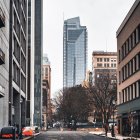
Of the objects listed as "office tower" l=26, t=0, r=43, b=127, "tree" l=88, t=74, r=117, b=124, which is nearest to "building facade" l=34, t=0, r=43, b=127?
"office tower" l=26, t=0, r=43, b=127

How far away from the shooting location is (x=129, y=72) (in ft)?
246

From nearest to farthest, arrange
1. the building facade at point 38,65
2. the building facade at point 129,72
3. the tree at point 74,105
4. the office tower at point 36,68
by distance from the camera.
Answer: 1. the building facade at point 129,72
2. the tree at point 74,105
3. the office tower at point 36,68
4. the building facade at point 38,65

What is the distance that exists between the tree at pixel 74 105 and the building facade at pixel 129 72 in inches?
1790

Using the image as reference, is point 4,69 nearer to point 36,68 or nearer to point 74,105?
point 74,105

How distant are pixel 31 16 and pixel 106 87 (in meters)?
45.9

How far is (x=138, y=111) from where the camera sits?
65.1 meters

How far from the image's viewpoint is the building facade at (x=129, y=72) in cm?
6650

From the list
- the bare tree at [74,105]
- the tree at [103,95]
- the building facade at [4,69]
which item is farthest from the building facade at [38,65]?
the building facade at [4,69]

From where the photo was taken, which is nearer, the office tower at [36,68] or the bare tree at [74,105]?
the bare tree at [74,105]

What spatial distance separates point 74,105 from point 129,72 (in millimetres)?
62134

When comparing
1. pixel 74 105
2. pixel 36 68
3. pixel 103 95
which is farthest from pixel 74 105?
pixel 36 68

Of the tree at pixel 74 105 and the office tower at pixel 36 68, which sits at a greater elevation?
the office tower at pixel 36 68

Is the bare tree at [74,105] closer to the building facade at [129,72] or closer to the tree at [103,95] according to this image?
the tree at [103,95]

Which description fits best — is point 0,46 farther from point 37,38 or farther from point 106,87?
point 37,38
